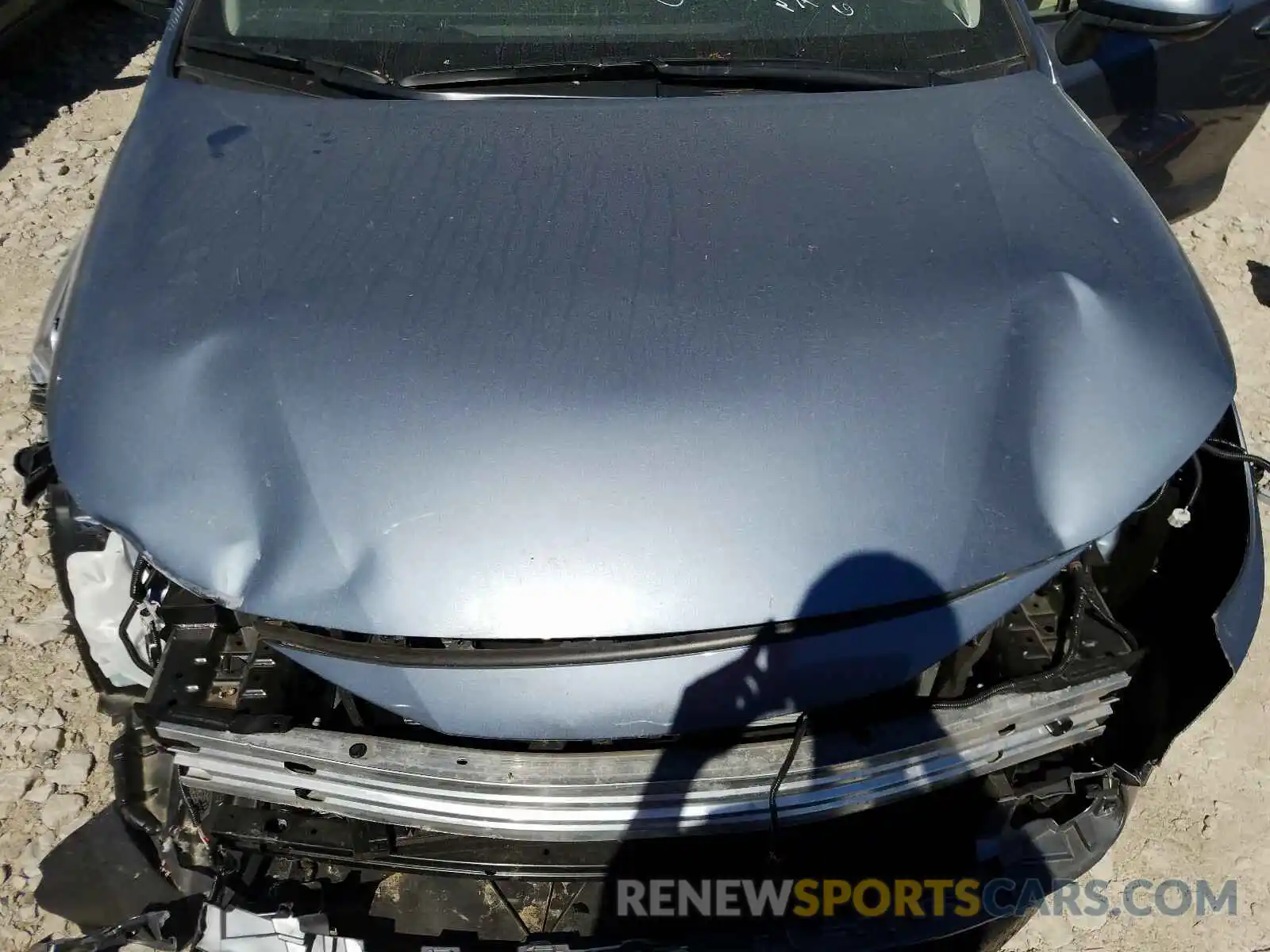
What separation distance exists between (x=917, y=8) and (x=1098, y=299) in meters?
0.86

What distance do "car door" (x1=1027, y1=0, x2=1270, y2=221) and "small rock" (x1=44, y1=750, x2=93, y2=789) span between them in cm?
319

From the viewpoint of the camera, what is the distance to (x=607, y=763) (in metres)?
1.64

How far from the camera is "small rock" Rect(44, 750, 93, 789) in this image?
2.47 meters

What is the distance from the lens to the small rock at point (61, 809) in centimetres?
240

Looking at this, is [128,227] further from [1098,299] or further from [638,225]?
[1098,299]

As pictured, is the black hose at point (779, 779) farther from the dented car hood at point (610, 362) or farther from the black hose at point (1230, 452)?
the black hose at point (1230, 452)

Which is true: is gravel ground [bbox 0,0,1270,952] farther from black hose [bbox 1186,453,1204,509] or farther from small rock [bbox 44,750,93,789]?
black hose [bbox 1186,453,1204,509]

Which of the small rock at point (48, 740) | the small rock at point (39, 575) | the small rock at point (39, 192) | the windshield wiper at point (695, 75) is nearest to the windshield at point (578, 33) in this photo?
the windshield wiper at point (695, 75)

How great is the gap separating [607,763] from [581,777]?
0.16 feet

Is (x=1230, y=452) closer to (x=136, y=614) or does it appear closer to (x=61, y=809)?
(x=136, y=614)

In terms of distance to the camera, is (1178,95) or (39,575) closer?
(39,575)

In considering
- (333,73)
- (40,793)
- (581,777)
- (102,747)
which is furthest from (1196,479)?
(40,793)

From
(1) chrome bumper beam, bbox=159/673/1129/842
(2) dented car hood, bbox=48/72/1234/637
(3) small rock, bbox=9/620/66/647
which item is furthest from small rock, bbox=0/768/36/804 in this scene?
(2) dented car hood, bbox=48/72/1234/637

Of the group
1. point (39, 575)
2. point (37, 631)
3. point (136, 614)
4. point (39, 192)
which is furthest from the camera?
point (39, 192)
